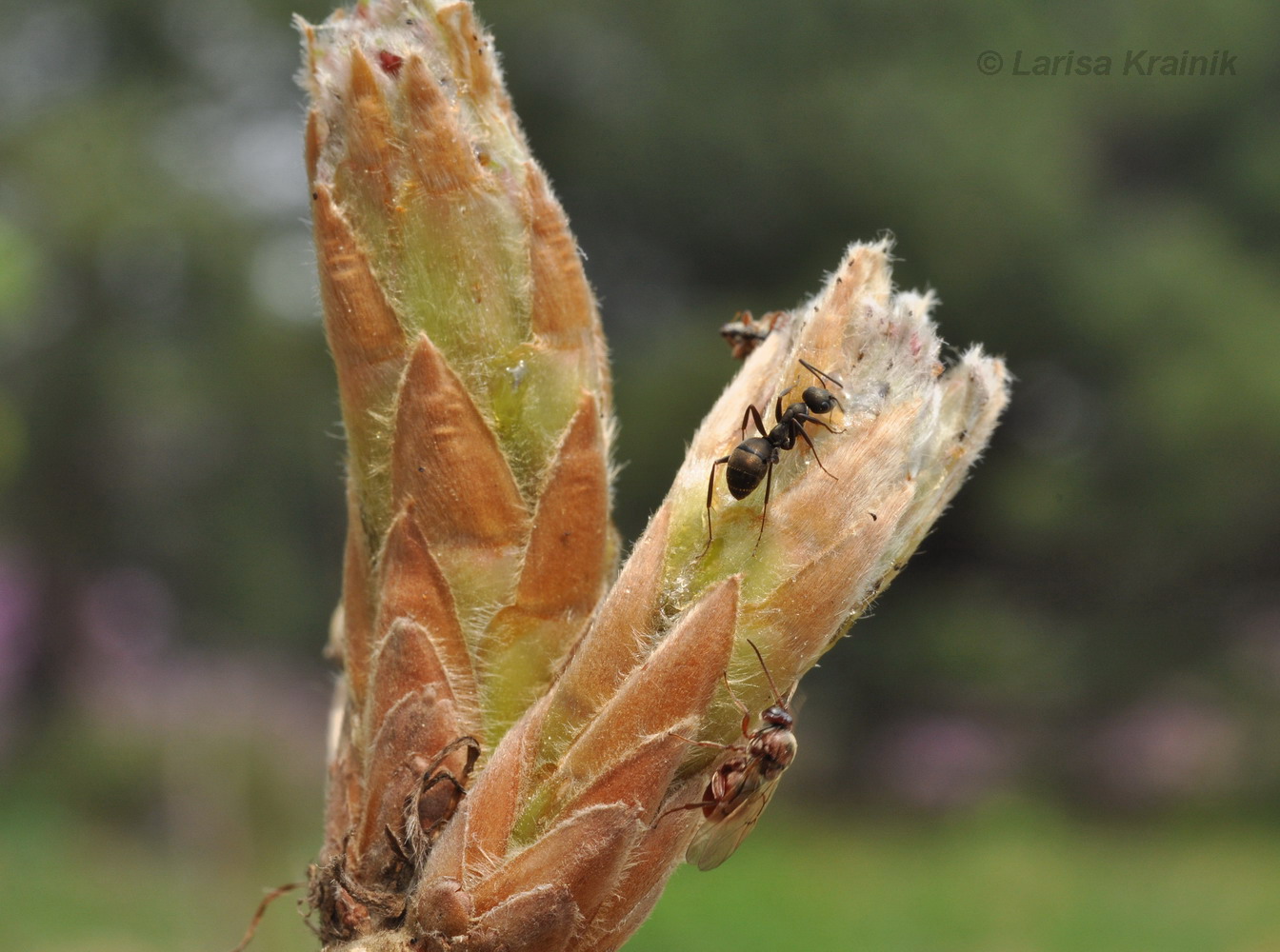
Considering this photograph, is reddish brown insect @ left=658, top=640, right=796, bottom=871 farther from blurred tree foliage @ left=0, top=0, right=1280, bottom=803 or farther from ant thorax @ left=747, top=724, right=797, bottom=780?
blurred tree foliage @ left=0, top=0, right=1280, bottom=803

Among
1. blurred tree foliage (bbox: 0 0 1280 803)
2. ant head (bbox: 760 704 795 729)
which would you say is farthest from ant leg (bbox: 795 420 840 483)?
blurred tree foliage (bbox: 0 0 1280 803)

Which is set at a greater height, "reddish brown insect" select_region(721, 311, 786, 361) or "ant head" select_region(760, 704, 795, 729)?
"reddish brown insect" select_region(721, 311, 786, 361)

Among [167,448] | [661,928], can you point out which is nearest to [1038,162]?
[661,928]

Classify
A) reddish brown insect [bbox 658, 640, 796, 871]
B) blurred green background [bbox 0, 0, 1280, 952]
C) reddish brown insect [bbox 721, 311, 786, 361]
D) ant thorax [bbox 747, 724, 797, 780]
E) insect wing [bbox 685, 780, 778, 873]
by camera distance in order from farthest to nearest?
blurred green background [bbox 0, 0, 1280, 952] < reddish brown insect [bbox 721, 311, 786, 361] < insect wing [bbox 685, 780, 778, 873] < ant thorax [bbox 747, 724, 797, 780] < reddish brown insect [bbox 658, 640, 796, 871]

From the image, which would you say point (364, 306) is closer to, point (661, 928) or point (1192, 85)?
point (661, 928)

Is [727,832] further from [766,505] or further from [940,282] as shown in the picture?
[940,282]

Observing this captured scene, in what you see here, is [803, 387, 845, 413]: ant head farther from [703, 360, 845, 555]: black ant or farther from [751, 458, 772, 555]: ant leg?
[751, 458, 772, 555]: ant leg

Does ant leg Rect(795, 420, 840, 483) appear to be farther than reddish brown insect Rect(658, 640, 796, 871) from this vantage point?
No

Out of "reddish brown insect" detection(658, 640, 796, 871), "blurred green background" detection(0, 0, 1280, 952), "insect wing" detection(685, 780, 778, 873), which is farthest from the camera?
"blurred green background" detection(0, 0, 1280, 952)
